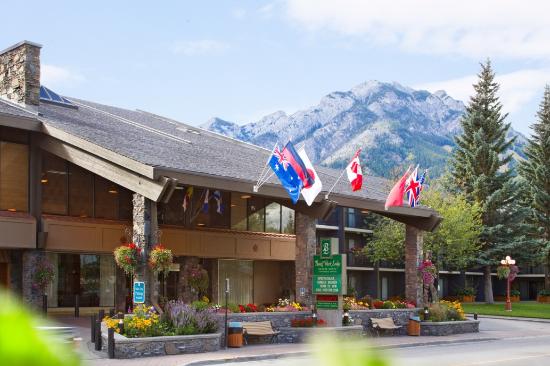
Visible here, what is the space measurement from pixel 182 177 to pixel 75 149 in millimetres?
4442

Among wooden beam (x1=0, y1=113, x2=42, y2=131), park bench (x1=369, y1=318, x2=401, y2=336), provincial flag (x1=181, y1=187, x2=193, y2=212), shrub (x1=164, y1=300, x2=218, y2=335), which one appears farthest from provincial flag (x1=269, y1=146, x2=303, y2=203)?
wooden beam (x1=0, y1=113, x2=42, y2=131)

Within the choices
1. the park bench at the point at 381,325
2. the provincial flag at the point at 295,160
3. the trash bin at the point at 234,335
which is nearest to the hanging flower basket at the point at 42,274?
the trash bin at the point at 234,335

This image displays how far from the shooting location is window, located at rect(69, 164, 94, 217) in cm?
3073

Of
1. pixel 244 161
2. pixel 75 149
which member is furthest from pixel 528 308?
pixel 75 149

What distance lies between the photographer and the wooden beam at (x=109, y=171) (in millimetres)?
24202

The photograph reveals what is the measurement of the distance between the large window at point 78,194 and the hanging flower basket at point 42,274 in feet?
6.86

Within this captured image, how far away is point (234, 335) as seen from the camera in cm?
2517

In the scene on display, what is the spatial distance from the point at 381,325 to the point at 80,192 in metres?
12.9

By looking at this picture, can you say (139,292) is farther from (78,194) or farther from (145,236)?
(78,194)

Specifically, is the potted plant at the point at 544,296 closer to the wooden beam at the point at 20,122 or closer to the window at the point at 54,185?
the window at the point at 54,185

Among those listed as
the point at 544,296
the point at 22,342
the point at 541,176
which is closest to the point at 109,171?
the point at 22,342

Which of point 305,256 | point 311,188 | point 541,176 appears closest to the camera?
point 311,188

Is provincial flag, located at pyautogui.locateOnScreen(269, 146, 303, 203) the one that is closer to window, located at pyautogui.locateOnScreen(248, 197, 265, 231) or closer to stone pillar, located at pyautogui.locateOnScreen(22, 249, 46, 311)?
stone pillar, located at pyautogui.locateOnScreen(22, 249, 46, 311)

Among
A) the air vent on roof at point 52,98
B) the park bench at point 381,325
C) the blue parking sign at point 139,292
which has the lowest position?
the park bench at point 381,325
